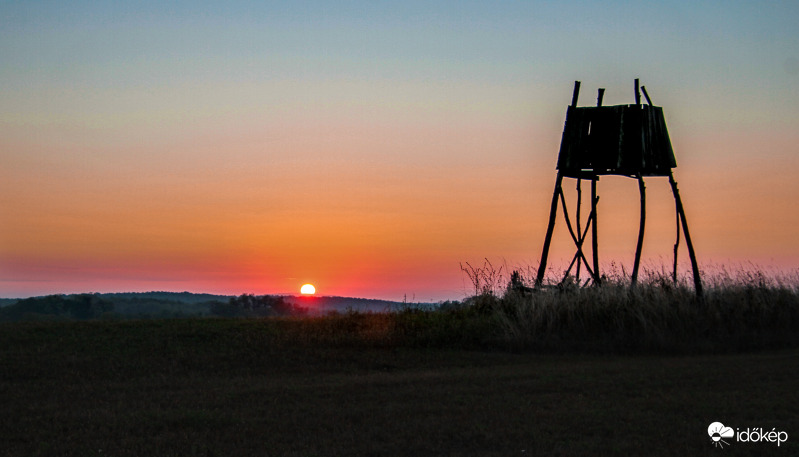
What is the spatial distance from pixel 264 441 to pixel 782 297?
14.4m

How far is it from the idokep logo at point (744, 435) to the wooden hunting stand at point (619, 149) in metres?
11.1

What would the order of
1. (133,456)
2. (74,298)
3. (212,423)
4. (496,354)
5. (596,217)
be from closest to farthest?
1. (133,456)
2. (212,423)
3. (496,354)
4. (596,217)
5. (74,298)

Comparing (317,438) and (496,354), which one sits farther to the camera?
(496,354)

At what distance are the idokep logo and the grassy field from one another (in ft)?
0.49

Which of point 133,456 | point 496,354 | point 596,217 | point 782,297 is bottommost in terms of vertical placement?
point 133,456

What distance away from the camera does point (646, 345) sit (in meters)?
15.6

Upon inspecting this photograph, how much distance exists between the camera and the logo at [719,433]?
23.5 feet

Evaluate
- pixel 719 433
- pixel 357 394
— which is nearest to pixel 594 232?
pixel 357 394

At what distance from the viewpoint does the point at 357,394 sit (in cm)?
1003

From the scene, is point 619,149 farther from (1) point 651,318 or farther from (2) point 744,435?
(2) point 744,435

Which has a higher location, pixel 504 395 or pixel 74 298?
pixel 74 298

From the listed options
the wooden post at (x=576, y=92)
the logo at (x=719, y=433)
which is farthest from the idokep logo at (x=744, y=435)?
the wooden post at (x=576, y=92)

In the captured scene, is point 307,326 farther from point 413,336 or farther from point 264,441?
point 264,441

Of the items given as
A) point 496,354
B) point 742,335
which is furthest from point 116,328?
point 742,335
